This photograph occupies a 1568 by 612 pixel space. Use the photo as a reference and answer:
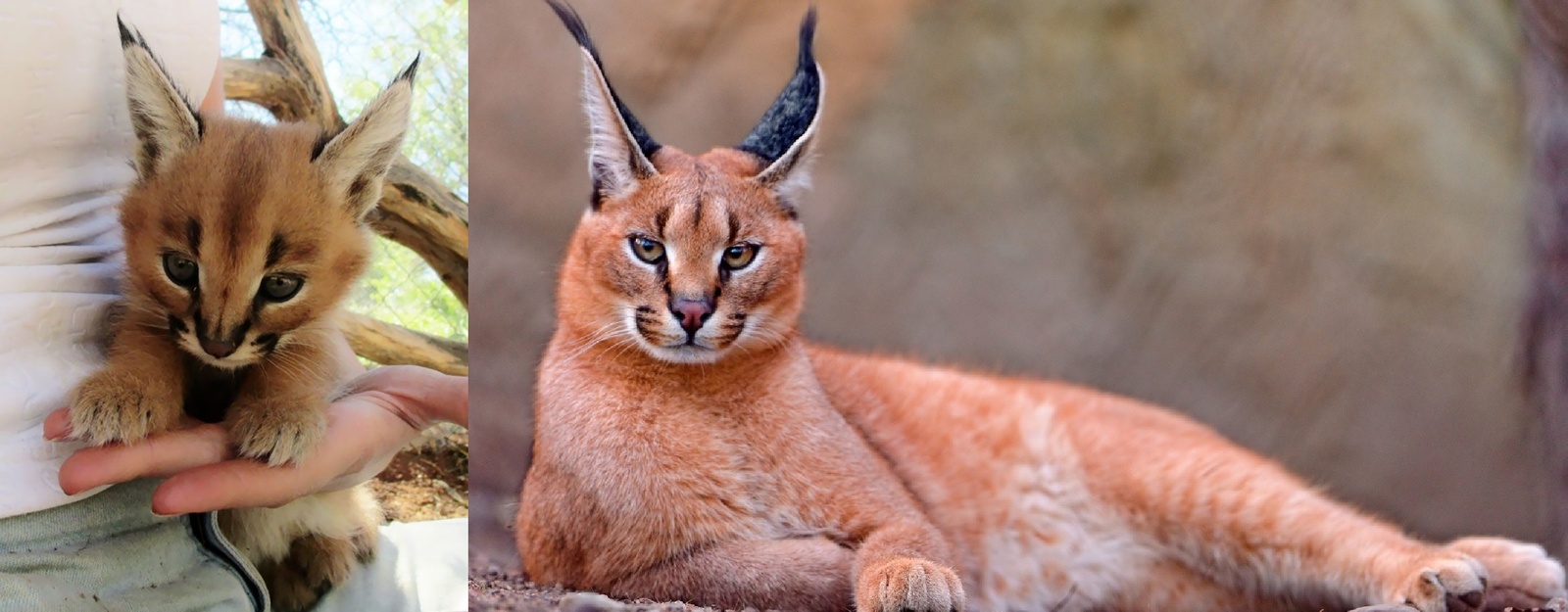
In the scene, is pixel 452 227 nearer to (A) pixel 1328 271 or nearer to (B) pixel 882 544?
(B) pixel 882 544

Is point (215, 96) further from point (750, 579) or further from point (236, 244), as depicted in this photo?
point (750, 579)

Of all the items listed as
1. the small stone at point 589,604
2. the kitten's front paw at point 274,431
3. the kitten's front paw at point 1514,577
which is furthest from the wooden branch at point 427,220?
the kitten's front paw at point 1514,577

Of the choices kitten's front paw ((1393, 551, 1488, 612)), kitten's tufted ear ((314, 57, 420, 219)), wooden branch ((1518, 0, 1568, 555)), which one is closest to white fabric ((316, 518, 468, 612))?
kitten's tufted ear ((314, 57, 420, 219))

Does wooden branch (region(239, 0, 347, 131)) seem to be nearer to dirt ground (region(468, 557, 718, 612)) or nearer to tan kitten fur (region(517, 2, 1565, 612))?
tan kitten fur (region(517, 2, 1565, 612))

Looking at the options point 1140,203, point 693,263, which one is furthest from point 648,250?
point 1140,203

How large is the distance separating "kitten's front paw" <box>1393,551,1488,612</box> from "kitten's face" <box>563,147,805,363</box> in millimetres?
1364

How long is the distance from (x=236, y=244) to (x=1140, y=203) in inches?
73.6

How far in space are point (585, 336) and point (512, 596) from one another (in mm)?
518

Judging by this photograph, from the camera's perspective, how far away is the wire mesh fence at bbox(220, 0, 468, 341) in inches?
87.7

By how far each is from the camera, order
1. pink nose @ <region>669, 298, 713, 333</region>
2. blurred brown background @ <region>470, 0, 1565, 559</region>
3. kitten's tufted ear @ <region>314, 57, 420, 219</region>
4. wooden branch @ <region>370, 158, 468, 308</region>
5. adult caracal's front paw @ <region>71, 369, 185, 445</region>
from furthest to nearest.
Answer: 1. blurred brown background @ <region>470, 0, 1565, 559</region>
2. wooden branch @ <region>370, 158, 468, 308</region>
3. pink nose @ <region>669, 298, 713, 333</region>
4. kitten's tufted ear @ <region>314, 57, 420, 219</region>
5. adult caracal's front paw @ <region>71, 369, 185, 445</region>

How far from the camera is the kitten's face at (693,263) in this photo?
2.21 metres

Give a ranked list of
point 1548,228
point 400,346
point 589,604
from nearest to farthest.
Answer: point 589,604, point 400,346, point 1548,228

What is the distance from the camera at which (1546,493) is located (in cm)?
286

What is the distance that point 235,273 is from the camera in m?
1.94
